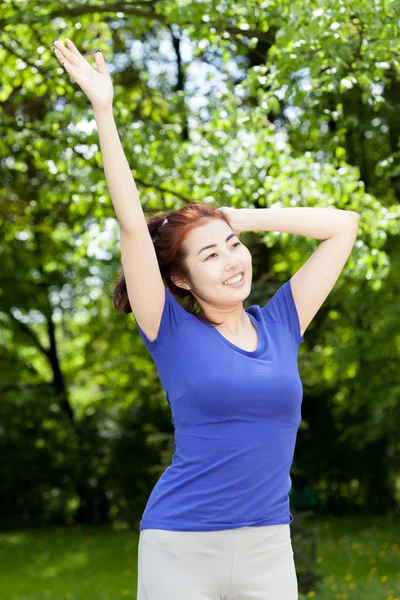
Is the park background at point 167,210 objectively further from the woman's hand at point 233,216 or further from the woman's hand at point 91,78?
the woman's hand at point 91,78

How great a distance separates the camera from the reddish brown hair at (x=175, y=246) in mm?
2602

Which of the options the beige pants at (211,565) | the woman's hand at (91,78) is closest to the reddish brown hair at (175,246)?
the woman's hand at (91,78)

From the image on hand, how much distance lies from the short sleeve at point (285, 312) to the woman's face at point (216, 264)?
0.50 ft

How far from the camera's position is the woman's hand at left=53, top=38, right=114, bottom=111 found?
2.32 m

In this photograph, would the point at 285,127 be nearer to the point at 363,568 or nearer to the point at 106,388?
the point at 363,568

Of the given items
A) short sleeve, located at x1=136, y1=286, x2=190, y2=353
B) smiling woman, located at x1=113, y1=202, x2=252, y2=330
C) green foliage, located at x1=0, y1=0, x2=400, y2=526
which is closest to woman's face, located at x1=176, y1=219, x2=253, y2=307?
smiling woman, located at x1=113, y1=202, x2=252, y2=330

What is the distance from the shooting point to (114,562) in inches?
434

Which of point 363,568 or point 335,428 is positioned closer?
point 363,568

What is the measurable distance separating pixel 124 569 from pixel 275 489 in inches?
339

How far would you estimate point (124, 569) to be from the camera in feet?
34.6

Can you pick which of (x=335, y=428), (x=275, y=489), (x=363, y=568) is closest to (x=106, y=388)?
(x=335, y=428)

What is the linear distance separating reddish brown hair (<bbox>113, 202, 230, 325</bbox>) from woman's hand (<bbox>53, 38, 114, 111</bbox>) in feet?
1.38

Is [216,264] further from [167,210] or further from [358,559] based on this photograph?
[358,559]

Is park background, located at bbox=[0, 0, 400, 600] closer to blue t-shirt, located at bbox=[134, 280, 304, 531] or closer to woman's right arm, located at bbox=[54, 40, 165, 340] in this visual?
woman's right arm, located at bbox=[54, 40, 165, 340]
